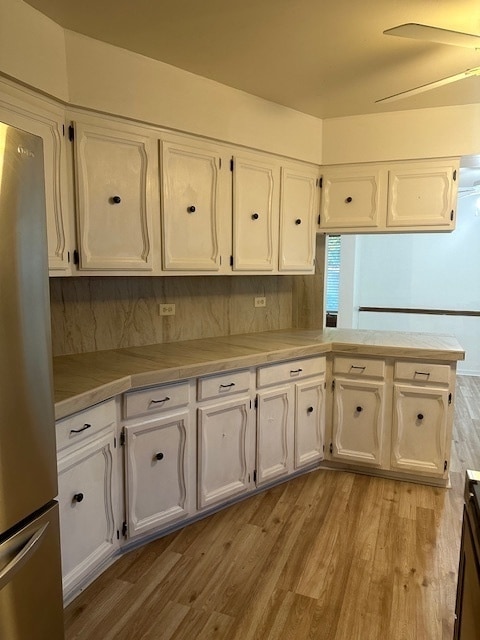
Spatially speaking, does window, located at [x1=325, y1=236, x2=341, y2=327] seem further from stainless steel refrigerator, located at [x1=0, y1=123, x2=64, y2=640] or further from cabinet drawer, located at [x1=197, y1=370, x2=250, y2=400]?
stainless steel refrigerator, located at [x1=0, y1=123, x2=64, y2=640]

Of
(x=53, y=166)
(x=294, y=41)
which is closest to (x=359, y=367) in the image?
(x=294, y=41)

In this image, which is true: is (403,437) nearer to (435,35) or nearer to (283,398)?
(283,398)

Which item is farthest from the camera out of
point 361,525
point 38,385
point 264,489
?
point 264,489

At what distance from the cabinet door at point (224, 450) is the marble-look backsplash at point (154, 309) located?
2.14 feet

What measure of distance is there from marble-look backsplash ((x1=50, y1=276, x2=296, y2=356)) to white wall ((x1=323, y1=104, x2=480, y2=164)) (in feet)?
3.40

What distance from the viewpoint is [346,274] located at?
226 inches

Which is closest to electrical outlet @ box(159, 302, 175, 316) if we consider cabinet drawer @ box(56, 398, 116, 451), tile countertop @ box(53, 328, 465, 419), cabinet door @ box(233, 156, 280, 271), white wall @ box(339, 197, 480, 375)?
tile countertop @ box(53, 328, 465, 419)

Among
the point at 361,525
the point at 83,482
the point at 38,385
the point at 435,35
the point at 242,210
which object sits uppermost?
the point at 435,35

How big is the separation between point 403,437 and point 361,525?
0.70m

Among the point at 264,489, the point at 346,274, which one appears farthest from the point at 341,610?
the point at 346,274

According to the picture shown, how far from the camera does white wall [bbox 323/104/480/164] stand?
2.74 m

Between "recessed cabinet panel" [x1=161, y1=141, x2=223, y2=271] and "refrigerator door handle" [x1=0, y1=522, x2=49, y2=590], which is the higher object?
"recessed cabinet panel" [x1=161, y1=141, x2=223, y2=271]

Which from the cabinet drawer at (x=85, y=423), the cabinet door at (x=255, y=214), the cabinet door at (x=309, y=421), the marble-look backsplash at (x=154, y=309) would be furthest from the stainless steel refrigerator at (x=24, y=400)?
the cabinet door at (x=309, y=421)

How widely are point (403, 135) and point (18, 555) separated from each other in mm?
3051
